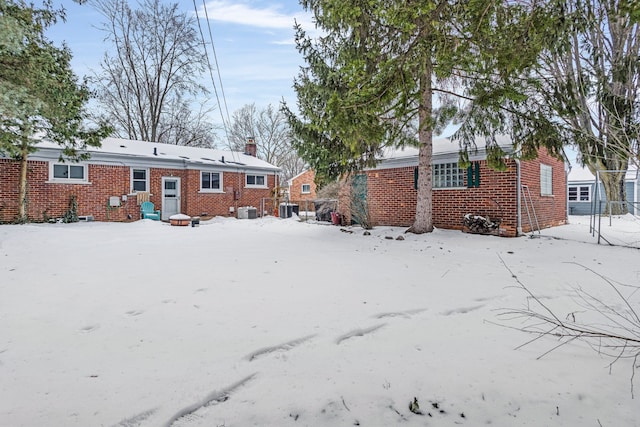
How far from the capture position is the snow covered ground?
1955 millimetres

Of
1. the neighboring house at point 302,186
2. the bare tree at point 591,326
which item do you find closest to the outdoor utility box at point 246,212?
the neighboring house at point 302,186

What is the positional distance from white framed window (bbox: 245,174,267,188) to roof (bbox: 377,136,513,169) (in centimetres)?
954

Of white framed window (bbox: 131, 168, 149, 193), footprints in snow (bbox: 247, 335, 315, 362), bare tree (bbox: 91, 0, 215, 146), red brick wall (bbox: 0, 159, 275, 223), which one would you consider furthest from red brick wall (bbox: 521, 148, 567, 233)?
bare tree (bbox: 91, 0, 215, 146)

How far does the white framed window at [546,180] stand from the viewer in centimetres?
1139

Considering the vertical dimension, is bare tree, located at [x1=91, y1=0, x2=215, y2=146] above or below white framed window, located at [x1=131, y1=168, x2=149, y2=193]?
above

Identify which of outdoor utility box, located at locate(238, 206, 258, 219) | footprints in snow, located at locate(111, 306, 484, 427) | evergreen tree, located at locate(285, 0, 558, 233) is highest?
evergreen tree, located at locate(285, 0, 558, 233)

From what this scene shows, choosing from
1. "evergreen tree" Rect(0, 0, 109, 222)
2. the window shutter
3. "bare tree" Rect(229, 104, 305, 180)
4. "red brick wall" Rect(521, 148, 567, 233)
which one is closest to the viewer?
"evergreen tree" Rect(0, 0, 109, 222)

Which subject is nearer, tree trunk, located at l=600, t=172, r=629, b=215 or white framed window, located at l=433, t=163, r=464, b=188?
white framed window, located at l=433, t=163, r=464, b=188

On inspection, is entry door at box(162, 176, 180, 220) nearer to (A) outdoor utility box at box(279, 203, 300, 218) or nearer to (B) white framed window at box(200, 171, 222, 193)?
(B) white framed window at box(200, 171, 222, 193)

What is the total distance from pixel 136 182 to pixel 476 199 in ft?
47.6

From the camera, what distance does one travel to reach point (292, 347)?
109 inches

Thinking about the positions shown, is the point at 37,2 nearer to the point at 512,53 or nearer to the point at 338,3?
the point at 338,3

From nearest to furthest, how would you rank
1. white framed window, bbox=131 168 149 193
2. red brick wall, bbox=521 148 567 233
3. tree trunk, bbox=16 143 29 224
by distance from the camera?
red brick wall, bbox=521 148 567 233 → tree trunk, bbox=16 143 29 224 → white framed window, bbox=131 168 149 193

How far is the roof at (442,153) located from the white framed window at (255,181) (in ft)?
31.3
